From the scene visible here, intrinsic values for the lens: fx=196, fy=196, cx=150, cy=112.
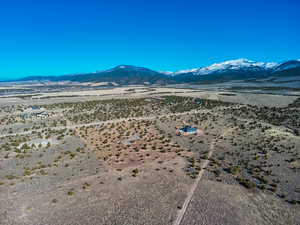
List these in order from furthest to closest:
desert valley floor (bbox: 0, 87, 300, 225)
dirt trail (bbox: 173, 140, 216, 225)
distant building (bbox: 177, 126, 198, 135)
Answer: distant building (bbox: 177, 126, 198, 135)
desert valley floor (bbox: 0, 87, 300, 225)
dirt trail (bbox: 173, 140, 216, 225)

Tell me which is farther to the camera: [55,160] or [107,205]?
[55,160]

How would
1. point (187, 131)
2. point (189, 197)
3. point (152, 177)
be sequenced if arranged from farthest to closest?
point (187, 131)
point (152, 177)
point (189, 197)

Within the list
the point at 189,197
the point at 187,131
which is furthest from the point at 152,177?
the point at 187,131

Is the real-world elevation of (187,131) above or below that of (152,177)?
below

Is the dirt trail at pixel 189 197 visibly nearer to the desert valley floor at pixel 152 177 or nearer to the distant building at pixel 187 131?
the desert valley floor at pixel 152 177

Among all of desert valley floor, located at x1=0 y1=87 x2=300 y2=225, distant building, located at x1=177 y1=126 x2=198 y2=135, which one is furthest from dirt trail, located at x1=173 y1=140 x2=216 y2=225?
distant building, located at x1=177 y1=126 x2=198 y2=135

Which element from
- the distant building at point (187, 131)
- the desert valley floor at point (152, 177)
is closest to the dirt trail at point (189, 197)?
the desert valley floor at point (152, 177)

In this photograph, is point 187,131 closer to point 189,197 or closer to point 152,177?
point 152,177

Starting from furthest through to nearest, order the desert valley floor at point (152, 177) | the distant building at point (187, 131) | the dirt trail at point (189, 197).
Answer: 1. the distant building at point (187, 131)
2. the desert valley floor at point (152, 177)
3. the dirt trail at point (189, 197)

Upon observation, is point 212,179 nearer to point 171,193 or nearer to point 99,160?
point 171,193

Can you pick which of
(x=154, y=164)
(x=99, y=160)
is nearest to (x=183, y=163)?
(x=154, y=164)

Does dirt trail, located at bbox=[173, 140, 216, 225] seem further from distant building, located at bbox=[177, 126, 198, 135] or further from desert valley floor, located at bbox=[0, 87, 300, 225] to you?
distant building, located at bbox=[177, 126, 198, 135]
